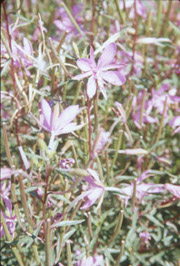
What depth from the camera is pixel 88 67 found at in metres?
0.77

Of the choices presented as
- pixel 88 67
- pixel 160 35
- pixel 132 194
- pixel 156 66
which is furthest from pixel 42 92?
pixel 160 35

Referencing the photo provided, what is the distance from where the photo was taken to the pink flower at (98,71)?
750 millimetres

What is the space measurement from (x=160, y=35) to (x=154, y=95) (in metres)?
0.45

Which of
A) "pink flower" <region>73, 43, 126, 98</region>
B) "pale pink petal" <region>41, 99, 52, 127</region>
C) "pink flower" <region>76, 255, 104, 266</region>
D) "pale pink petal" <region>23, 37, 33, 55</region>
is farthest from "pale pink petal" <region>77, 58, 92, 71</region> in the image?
"pink flower" <region>76, 255, 104, 266</region>

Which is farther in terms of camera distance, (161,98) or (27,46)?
(161,98)

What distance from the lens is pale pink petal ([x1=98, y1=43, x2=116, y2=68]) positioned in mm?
746

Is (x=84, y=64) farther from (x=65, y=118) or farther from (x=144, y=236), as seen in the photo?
(x=144, y=236)

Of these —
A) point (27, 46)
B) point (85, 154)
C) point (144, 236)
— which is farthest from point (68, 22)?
point (144, 236)

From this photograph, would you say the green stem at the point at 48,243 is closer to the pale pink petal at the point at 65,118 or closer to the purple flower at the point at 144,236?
the pale pink petal at the point at 65,118

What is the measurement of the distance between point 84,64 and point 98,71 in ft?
0.13

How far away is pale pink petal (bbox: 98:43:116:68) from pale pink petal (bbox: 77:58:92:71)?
0.09 feet

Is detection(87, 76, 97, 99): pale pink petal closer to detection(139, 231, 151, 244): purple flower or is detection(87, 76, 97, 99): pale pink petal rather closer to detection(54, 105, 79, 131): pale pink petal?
detection(54, 105, 79, 131): pale pink petal

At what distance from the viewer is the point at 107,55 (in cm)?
77

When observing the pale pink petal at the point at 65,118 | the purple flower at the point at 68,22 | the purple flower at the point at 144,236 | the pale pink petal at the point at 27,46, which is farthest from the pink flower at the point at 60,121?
the purple flower at the point at 68,22
